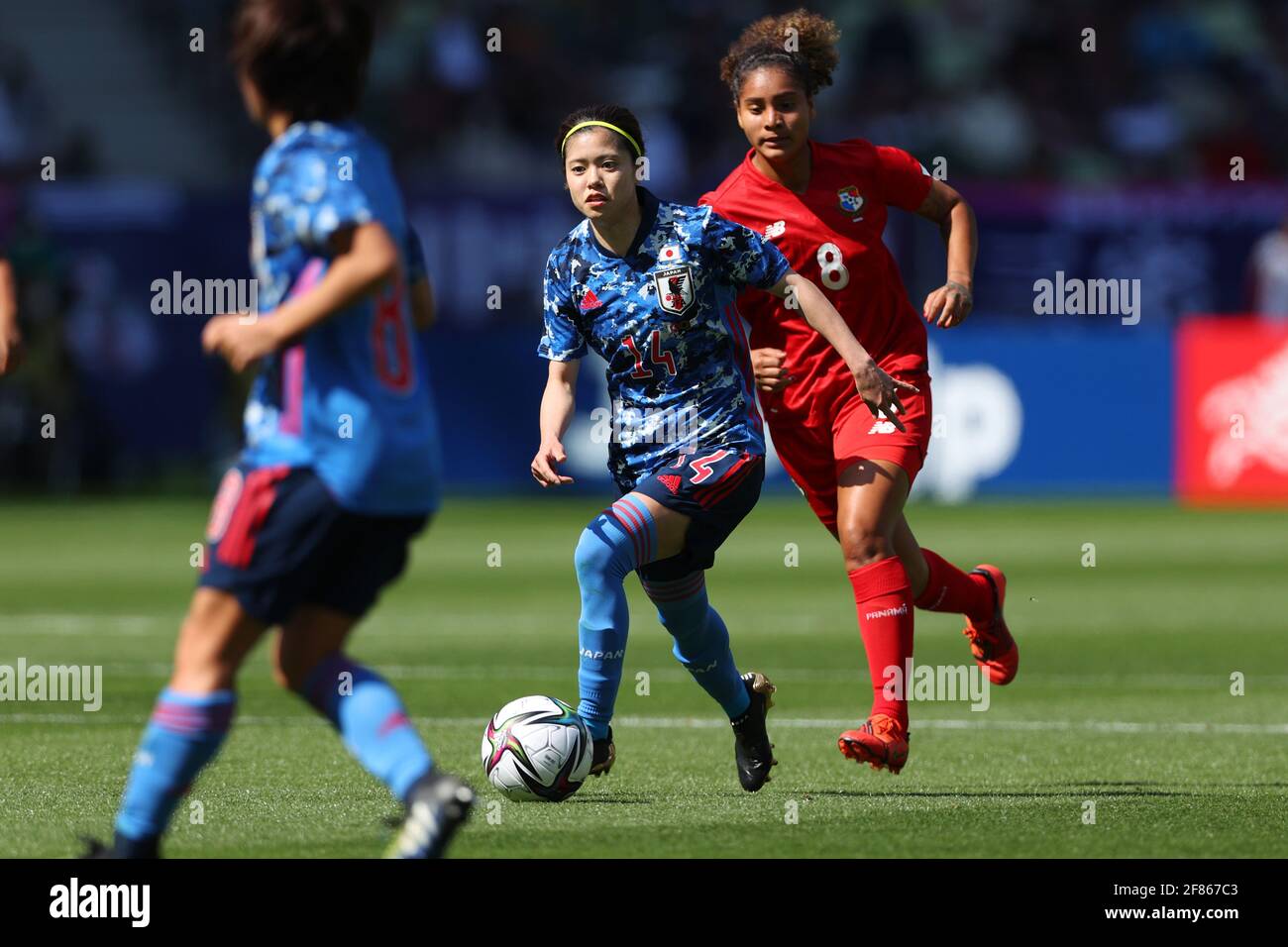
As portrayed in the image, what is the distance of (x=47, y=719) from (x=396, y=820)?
361cm

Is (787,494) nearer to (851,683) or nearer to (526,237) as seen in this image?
(526,237)

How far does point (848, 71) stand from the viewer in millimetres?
27672

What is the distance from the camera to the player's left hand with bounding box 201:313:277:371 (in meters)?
4.71

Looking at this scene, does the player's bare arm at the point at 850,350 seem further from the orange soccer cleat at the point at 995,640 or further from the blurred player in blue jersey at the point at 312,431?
the orange soccer cleat at the point at 995,640

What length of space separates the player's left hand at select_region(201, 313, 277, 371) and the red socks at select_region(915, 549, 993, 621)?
12.3 feet

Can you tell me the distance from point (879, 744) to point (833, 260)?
1716mm

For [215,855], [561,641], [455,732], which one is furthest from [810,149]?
[561,641]

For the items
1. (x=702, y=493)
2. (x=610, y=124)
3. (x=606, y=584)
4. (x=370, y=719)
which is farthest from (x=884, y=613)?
(x=370, y=719)

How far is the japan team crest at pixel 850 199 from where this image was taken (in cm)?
759

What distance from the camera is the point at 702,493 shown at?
271 inches

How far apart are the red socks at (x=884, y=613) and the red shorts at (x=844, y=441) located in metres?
0.35

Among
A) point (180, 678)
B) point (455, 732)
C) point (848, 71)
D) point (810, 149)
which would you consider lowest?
point (455, 732)

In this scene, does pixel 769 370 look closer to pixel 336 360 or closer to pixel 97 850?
→ pixel 336 360

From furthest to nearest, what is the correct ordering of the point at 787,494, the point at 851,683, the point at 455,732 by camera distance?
the point at 787,494 → the point at 851,683 → the point at 455,732
